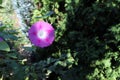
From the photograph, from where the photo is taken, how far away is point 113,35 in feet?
11.2

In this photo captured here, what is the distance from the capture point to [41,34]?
1334 mm

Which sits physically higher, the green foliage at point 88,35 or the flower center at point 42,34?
the flower center at point 42,34

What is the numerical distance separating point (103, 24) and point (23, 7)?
1197 mm

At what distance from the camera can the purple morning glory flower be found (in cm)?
132

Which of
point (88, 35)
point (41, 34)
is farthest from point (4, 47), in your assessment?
point (88, 35)

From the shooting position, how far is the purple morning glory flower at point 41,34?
1.32 m

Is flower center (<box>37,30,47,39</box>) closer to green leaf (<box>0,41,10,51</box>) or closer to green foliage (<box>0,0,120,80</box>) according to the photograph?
green leaf (<box>0,41,10,51</box>)

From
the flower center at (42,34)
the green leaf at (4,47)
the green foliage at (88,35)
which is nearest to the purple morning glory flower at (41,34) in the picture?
the flower center at (42,34)

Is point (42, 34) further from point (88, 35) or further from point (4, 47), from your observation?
point (88, 35)

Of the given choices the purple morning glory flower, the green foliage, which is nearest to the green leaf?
the purple morning glory flower

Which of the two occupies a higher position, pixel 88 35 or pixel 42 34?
pixel 42 34

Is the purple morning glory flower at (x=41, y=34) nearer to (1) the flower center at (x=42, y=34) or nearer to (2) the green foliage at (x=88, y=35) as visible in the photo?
(1) the flower center at (x=42, y=34)

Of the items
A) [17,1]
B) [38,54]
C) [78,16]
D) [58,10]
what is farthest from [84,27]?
[17,1]

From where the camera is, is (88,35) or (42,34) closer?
(42,34)
